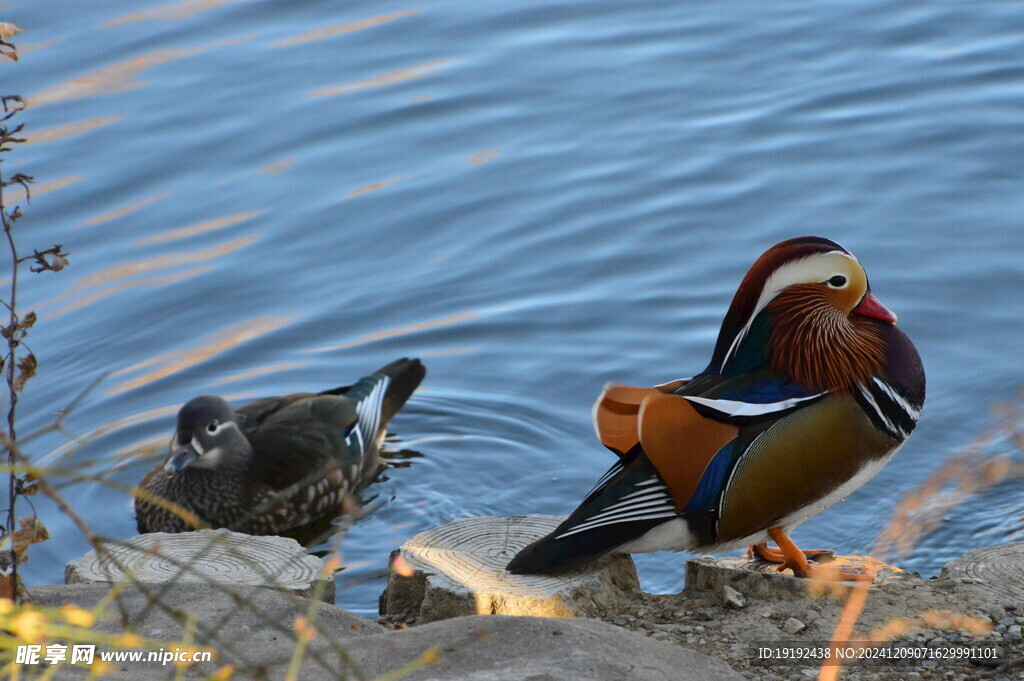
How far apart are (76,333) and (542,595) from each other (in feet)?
14.9

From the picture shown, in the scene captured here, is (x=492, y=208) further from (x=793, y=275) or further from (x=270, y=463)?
(x=793, y=275)

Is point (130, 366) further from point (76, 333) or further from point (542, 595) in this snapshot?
point (542, 595)

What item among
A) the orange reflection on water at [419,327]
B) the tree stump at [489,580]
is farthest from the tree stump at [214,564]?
the orange reflection on water at [419,327]

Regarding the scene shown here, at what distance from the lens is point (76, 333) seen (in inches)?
293

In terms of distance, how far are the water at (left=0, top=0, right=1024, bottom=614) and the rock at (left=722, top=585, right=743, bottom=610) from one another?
3.42 feet

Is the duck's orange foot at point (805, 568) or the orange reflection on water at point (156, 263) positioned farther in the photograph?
the orange reflection on water at point (156, 263)

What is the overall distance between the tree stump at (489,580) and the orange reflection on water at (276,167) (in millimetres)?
Answer: 4838

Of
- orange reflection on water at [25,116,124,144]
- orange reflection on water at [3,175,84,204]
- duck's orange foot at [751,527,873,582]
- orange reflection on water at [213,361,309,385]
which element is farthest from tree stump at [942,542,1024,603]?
orange reflection on water at [25,116,124,144]

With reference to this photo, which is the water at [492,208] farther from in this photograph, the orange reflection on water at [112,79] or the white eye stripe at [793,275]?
the white eye stripe at [793,275]

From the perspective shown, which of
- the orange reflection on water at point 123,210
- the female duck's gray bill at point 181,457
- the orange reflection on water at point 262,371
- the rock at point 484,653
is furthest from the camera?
the orange reflection on water at point 123,210

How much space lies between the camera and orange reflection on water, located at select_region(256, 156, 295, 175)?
875cm

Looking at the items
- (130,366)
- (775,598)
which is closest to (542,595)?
(775,598)

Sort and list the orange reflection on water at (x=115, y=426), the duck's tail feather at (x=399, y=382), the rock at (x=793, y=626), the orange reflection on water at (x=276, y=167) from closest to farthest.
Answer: the rock at (x=793, y=626) < the orange reflection on water at (x=115, y=426) < the duck's tail feather at (x=399, y=382) < the orange reflection on water at (x=276, y=167)

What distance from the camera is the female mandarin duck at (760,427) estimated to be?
3803 millimetres
